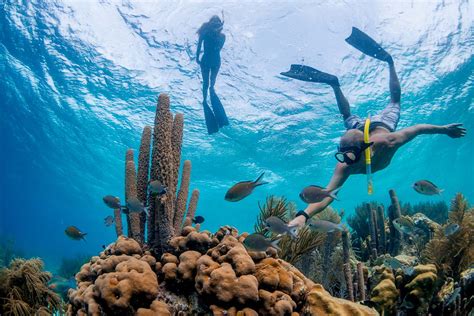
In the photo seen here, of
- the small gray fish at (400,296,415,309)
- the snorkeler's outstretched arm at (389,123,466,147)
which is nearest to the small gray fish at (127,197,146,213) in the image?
the small gray fish at (400,296,415,309)

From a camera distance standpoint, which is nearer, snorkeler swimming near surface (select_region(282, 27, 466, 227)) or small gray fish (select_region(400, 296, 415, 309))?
small gray fish (select_region(400, 296, 415, 309))

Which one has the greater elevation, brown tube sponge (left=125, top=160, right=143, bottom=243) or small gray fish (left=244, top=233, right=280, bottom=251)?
brown tube sponge (left=125, top=160, right=143, bottom=243)

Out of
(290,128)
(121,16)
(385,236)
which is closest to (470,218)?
(385,236)

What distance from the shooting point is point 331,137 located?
25.3 metres

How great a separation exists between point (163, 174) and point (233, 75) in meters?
13.8

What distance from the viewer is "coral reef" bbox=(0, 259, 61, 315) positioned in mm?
4910

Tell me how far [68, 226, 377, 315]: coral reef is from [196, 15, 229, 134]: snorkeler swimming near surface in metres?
9.31

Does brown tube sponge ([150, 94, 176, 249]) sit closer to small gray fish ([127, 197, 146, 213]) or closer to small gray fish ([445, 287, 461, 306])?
small gray fish ([127, 197, 146, 213])

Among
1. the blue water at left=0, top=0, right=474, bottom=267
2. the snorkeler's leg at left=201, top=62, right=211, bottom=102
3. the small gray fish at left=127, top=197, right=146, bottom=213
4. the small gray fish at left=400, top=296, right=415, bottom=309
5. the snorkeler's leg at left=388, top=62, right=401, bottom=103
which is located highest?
the blue water at left=0, top=0, right=474, bottom=267

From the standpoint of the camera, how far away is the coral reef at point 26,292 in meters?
4.91

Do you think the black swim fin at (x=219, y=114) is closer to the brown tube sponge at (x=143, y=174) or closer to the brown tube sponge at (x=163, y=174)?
the brown tube sponge at (x=143, y=174)

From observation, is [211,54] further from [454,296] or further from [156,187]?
[454,296]

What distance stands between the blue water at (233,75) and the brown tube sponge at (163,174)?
10.4 metres

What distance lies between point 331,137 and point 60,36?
67.3 ft
